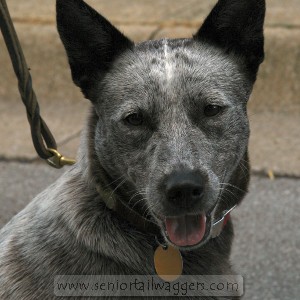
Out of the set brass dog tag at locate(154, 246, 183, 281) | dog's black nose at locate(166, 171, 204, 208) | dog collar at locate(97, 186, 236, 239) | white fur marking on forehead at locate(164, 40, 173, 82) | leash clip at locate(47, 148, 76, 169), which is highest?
white fur marking on forehead at locate(164, 40, 173, 82)

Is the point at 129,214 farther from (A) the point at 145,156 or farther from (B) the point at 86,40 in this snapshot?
(B) the point at 86,40

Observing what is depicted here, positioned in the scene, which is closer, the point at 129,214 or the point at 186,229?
the point at 186,229

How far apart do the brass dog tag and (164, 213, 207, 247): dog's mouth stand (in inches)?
4.7

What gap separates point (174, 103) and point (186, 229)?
1.51 feet

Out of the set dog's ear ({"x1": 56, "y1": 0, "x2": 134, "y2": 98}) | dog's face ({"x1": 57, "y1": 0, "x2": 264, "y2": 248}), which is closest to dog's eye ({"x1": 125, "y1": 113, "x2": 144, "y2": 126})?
dog's face ({"x1": 57, "y1": 0, "x2": 264, "y2": 248})

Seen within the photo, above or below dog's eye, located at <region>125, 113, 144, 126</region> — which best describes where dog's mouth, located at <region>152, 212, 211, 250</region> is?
below

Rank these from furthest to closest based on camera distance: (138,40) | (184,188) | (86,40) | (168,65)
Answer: (138,40) < (86,40) < (168,65) < (184,188)

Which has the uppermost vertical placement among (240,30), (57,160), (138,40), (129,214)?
(240,30)

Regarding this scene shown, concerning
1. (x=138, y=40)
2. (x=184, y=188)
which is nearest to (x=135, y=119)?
(x=184, y=188)

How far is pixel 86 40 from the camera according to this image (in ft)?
10.3

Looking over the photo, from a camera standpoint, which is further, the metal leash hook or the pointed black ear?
the metal leash hook

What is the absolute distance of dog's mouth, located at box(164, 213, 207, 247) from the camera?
2861 mm

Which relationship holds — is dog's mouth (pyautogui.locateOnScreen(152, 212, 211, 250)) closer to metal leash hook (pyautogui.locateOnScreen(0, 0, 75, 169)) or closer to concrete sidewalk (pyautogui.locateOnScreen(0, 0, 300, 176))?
metal leash hook (pyautogui.locateOnScreen(0, 0, 75, 169))

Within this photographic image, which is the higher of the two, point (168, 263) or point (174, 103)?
point (174, 103)
